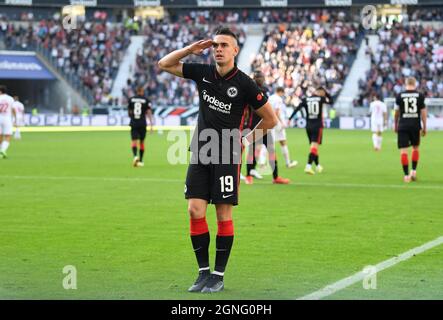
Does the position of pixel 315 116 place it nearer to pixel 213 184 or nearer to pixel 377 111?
pixel 377 111

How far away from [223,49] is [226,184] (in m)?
1.21

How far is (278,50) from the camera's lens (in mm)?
60625

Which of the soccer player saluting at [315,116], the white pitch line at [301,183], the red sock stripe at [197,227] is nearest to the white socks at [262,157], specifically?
the soccer player saluting at [315,116]

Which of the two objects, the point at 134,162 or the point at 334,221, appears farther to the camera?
the point at 134,162

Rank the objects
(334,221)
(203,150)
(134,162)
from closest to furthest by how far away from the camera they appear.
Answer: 1. (203,150)
2. (334,221)
3. (134,162)

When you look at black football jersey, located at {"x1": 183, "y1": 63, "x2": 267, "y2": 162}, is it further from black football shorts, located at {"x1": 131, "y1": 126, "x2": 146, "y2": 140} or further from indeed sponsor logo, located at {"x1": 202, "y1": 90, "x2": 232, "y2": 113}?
black football shorts, located at {"x1": 131, "y1": 126, "x2": 146, "y2": 140}

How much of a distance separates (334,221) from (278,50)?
4822cm

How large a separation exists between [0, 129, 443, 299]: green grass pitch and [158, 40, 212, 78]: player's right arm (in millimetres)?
1970

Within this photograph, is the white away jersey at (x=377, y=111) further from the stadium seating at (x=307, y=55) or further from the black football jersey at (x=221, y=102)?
the black football jersey at (x=221, y=102)

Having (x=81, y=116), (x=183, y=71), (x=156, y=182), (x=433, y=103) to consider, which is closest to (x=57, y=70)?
(x=81, y=116)

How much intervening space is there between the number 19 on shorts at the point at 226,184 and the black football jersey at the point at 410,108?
11920 millimetres

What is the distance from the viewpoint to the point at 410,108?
64.7 ft
